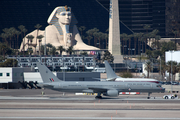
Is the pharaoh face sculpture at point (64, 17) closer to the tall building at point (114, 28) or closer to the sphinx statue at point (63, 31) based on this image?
the sphinx statue at point (63, 31)

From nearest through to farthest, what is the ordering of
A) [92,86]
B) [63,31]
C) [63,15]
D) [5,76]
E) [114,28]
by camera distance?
[92,86] → [5,76] → [114,28] → [63,15] → [63,31]

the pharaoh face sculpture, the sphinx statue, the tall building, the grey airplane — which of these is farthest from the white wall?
the pharaoh face sculpture

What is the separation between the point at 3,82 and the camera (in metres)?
93.3

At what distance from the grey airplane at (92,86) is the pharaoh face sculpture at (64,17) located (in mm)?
133991

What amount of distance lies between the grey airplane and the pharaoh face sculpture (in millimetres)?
133991

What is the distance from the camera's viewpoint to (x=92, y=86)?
54625mm

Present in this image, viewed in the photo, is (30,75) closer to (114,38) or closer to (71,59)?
(114,38)

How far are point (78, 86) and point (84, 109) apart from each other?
47.4 ft

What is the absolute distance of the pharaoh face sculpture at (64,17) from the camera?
187m

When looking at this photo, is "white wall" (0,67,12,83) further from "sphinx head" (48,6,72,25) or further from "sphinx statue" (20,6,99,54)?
"sphinx statue" (20,6,99,54)

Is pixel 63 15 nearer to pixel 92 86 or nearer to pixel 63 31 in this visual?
pixel 63 31

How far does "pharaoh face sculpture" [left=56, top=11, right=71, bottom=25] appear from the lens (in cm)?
18675

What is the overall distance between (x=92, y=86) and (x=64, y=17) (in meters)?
138

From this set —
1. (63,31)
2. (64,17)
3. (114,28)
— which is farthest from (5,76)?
(63,31)
